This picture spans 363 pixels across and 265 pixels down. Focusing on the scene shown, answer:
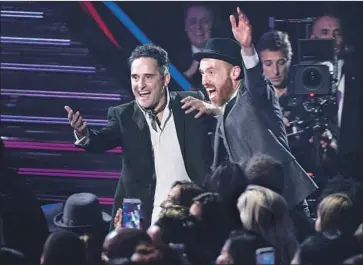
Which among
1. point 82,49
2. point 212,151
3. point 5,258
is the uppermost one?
point 82,49

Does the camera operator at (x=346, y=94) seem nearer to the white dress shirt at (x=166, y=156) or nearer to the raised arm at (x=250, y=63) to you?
the raised arm at (x=250, y=63)

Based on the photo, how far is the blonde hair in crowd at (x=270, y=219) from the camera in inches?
205

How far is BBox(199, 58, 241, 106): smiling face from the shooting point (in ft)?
19.1

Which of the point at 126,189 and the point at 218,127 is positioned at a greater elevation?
the point at 218,127


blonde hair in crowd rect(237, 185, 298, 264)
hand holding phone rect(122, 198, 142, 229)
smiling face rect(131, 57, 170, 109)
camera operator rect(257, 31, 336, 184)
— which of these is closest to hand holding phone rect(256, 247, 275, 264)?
blonde hair in crowd rect(237, 185, 298, 264)

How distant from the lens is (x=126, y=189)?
5883 millimetres

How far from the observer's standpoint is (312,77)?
5.80 metres

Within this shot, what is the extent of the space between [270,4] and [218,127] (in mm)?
843

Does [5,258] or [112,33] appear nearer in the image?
[5,258]

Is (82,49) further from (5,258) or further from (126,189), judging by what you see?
(5,258)

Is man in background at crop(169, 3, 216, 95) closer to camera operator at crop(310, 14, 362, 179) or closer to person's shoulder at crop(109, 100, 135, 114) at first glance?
person's shoulder at crop(109, 100, 135, 114)

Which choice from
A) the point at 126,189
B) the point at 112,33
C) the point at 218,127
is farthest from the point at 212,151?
the point at 112,33

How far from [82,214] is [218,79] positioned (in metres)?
1.20

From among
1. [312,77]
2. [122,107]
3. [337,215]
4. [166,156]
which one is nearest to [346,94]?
[312,77]
